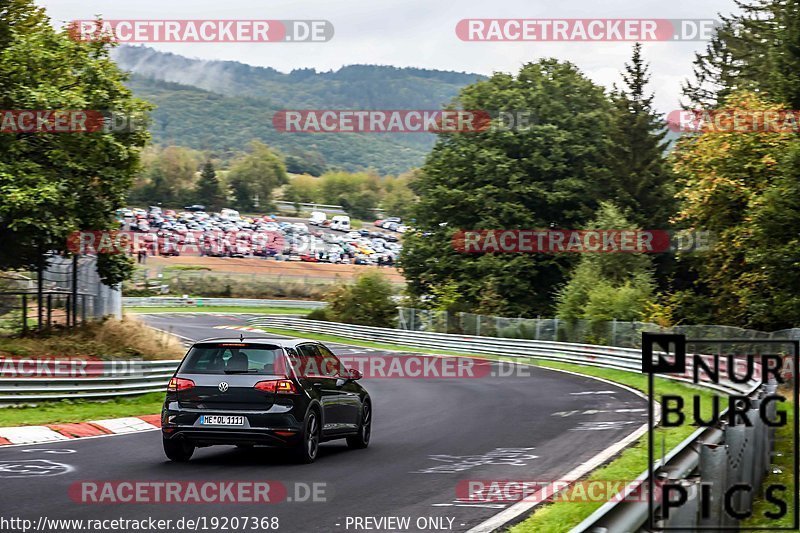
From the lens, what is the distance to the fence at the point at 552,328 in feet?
95.8

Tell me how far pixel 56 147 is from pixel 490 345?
2435cm

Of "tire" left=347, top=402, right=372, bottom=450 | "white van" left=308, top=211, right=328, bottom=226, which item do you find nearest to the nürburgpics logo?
"tire" left=347, top=402, right=372, bottom=450

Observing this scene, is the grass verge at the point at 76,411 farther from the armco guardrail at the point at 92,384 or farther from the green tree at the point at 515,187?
the green tree at the point at 515,187

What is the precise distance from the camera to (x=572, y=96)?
6062 centimetres

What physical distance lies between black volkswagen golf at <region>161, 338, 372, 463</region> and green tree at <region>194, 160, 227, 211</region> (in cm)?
14271

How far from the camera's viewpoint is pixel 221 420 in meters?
13.3

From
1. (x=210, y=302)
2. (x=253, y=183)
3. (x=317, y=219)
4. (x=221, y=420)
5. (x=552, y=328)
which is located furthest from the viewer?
(x=253, y=183)

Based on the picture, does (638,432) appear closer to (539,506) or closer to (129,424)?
(539,506)

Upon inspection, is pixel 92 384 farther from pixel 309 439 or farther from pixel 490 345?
→ pixel 490 345

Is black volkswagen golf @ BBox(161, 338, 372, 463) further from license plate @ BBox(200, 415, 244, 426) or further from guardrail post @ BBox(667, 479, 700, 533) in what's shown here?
guardrail post @ BBox(667, 479, 700, 533)

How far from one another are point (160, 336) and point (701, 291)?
3660cm

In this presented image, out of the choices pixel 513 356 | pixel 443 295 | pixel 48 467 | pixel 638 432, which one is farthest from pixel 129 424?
pixel 443 295

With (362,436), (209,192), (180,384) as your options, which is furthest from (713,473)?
(209,192)

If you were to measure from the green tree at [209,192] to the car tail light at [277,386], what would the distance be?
143283 mm
